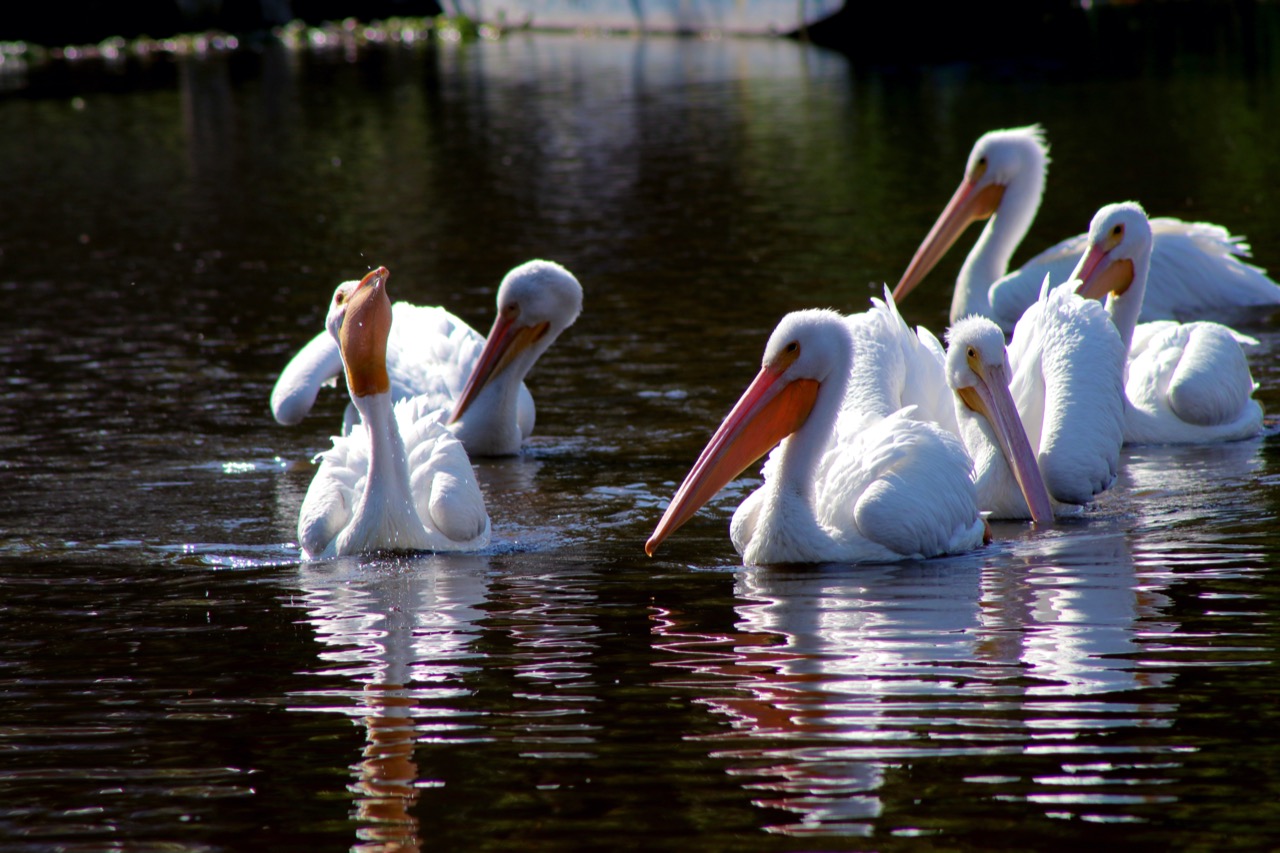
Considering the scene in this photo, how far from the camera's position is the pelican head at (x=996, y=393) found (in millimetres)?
5547

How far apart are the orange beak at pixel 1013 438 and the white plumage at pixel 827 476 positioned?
10.6 inches

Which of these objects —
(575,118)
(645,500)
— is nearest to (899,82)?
(575,118)

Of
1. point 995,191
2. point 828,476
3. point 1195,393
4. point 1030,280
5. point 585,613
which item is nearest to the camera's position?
point 585,613

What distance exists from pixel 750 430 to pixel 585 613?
2.90 ft

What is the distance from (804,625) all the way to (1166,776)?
4.42 ft

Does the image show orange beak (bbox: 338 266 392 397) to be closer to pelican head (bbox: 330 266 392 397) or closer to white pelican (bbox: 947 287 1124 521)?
pelican head (bbox: 330 266 392 397)

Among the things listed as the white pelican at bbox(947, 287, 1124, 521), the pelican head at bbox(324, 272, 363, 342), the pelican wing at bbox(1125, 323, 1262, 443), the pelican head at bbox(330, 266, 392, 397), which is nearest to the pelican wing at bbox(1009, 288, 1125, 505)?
the white pelican at bbox(947, 287, 1124, 521)

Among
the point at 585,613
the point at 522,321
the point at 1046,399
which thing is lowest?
the point at 585,613

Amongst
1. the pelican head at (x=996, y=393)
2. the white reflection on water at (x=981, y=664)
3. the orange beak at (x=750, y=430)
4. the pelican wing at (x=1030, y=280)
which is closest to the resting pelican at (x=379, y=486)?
the orange beak at (x=750, y=430)

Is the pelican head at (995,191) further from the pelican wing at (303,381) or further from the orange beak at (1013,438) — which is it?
the orange beak at (1013,438)

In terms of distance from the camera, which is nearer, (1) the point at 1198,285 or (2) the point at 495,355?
(2) the point at 495,355

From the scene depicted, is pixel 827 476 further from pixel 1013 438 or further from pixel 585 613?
pixel 585 613

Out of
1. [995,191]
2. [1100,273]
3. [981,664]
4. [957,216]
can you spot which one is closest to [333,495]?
[981,664]

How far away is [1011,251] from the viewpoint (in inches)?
356
